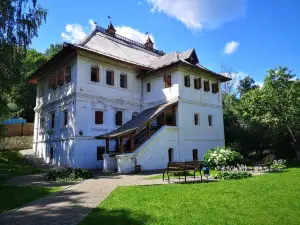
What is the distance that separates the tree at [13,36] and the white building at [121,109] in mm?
3547

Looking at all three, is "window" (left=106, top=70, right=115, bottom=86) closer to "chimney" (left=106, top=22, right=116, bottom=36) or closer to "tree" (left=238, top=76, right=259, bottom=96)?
"chimney" (left=106, top=22, right=116, bottom=36)

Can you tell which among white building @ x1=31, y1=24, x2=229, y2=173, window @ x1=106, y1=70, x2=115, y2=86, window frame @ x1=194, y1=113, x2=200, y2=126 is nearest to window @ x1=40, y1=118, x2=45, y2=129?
white building @ x1=31, y1=24, x2=229, y2=173

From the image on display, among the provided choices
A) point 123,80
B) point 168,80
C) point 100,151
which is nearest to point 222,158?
point 168,80

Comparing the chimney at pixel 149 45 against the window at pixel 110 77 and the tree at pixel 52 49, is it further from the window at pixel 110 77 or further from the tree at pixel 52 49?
the tree at pixel 52 49

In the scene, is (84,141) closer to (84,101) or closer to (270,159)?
(84,101)

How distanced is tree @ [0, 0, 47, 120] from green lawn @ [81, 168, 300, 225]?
37.4ft

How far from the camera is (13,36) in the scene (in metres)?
16.6

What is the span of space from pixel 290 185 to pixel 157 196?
5.22 m

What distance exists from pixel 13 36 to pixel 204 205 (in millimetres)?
16028

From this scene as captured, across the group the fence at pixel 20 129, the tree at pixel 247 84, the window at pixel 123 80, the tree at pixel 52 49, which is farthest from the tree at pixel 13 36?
the tree at pixel 52 49

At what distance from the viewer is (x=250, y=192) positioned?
861 cm

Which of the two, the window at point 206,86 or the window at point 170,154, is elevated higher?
the window at point 206,86

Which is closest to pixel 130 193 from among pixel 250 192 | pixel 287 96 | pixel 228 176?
pixel 250 192

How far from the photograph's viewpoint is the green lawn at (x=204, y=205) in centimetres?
604
